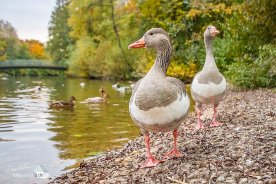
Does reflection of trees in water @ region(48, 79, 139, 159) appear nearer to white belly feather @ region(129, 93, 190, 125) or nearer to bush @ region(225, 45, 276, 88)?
white belly feather @ region(129, 93, 190, 125)

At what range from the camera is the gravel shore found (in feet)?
16.0

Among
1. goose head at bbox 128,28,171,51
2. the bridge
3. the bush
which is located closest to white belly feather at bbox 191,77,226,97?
goose head at bbox 128,28,171,51

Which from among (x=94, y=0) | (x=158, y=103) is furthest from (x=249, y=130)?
(x=94, y=0)

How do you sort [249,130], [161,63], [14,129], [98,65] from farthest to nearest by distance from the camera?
[98,65]
[14,129]
[249,130]
[161,63]

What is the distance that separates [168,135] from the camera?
9211 millimetres

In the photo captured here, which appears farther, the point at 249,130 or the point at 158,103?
the point at 249,130

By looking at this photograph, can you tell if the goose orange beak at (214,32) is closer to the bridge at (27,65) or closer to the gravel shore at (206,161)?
the gravel shore at (206,161)

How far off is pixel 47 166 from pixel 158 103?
156 inches

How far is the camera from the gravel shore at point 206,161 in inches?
192

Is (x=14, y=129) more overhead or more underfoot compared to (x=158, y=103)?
more underfoot

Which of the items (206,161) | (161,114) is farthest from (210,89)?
(161,114)

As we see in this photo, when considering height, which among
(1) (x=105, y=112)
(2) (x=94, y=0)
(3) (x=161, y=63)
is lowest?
(1) (x=105, y=112)

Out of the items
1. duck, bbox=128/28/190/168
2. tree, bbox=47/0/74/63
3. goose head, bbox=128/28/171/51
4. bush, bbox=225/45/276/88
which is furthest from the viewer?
tree, bbox=47/0/74/63

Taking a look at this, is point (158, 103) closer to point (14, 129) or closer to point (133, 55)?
point (14, 129)
